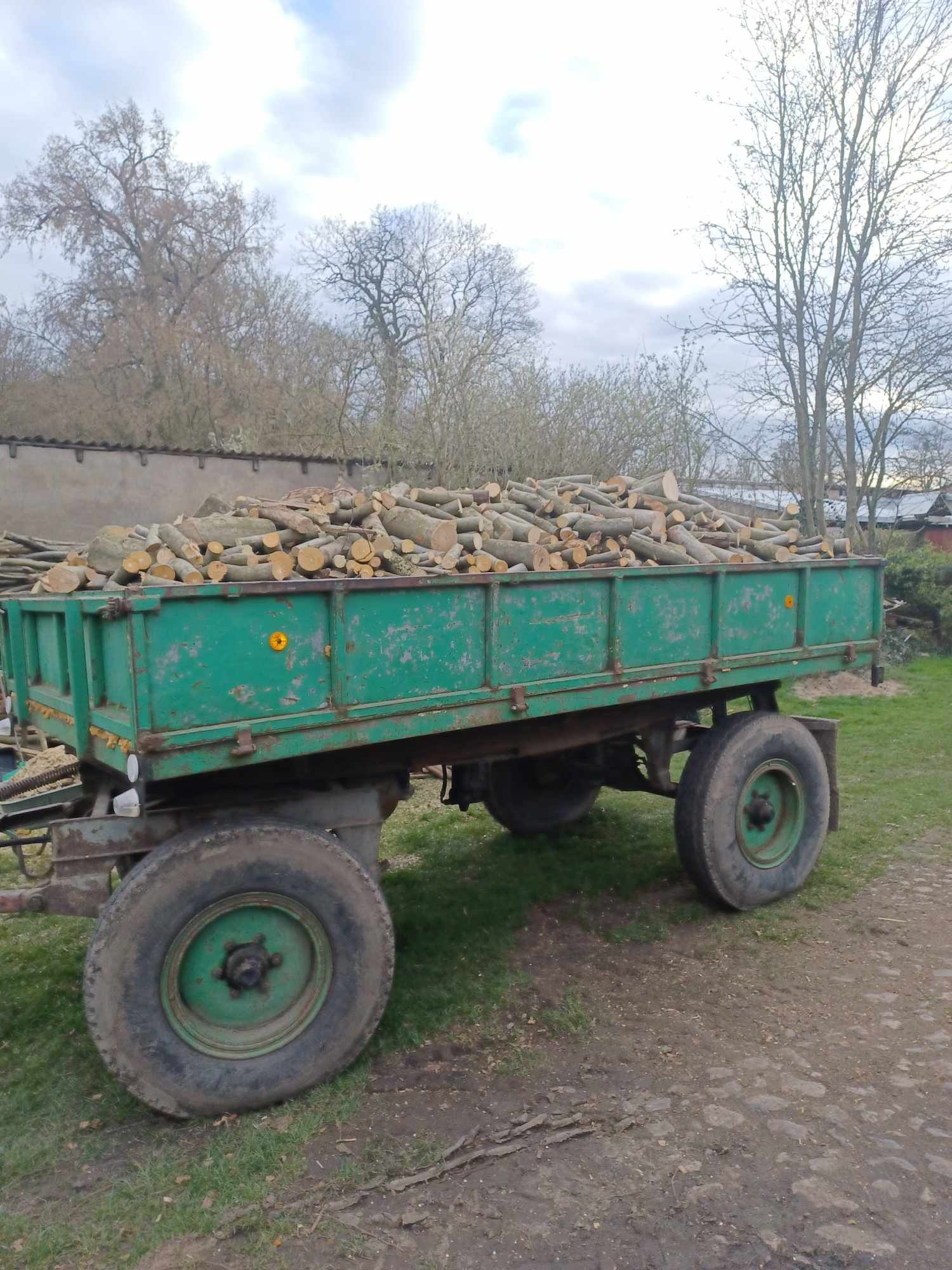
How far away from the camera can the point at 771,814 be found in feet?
16.9

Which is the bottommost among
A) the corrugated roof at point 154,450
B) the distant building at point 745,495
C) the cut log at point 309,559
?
the cut log at point 309,559

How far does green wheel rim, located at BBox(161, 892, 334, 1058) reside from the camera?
125 inches

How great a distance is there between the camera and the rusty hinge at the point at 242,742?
3.04 meters

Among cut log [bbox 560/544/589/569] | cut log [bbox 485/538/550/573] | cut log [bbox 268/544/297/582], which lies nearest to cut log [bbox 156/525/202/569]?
cut log [bbox 268/544/297/582]

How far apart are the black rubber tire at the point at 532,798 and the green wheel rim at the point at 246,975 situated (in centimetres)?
260

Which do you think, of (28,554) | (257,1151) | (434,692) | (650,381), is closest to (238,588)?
(434,692)

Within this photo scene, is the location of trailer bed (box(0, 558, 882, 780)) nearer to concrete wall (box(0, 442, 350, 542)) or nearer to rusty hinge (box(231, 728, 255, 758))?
rusty hinge (box(231, 728, 255, 758))

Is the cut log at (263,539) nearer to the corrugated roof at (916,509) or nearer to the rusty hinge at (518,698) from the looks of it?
the rusty hinge at (518,698)

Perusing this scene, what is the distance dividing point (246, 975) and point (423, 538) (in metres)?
1.94

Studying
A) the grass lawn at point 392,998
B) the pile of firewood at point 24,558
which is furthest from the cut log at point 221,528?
the pile of firewood at point 24,558

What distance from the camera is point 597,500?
5258 millimetres

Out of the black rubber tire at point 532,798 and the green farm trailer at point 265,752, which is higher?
the green farm trailer at point 265,752

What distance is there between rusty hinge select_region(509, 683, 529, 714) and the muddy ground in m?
1.36

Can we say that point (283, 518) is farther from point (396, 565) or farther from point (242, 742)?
point (242, 742)
